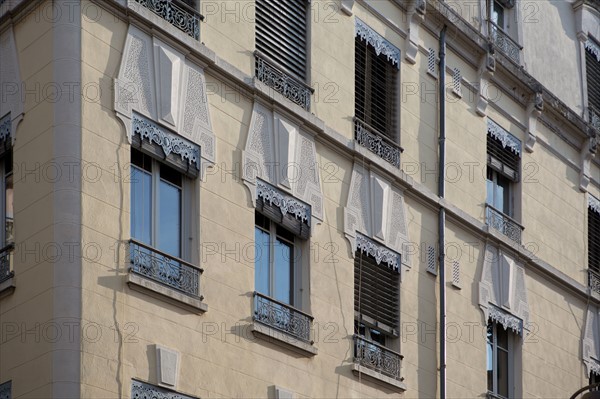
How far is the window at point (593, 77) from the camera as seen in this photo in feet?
109

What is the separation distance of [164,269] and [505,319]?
9501 millimetres

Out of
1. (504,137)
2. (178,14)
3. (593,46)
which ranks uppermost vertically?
(593,46)

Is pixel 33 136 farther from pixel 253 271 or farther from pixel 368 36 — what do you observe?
pixel 368 36

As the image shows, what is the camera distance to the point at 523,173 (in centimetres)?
2917

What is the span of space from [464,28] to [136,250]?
35.2ft

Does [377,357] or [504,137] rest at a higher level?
[504,137]

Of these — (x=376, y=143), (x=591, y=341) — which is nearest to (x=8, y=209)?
(x=376, y=143)

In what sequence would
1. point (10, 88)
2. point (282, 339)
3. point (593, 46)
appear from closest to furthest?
point (10, 88) → point (282, 339) → point (593, 46)

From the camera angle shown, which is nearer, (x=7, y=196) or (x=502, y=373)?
(x=7, y=196)

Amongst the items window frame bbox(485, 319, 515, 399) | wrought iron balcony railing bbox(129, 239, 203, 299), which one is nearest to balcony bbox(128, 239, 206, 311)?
wrought iron balcony railing bbox(129, 239, 203, 299)

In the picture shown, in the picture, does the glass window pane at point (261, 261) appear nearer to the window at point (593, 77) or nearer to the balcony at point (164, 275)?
the balcony at point (164, 275)

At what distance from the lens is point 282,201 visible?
2203 centimetres

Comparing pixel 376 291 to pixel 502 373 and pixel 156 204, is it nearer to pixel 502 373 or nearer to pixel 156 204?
pixel 502 373

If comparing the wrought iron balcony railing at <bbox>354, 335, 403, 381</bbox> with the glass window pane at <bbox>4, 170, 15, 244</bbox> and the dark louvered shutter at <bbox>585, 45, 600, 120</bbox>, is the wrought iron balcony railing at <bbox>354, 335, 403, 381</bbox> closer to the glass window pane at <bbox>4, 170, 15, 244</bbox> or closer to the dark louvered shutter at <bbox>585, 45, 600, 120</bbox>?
the glass window pane at <bbox>4, 170, 15, 244</bbox>
